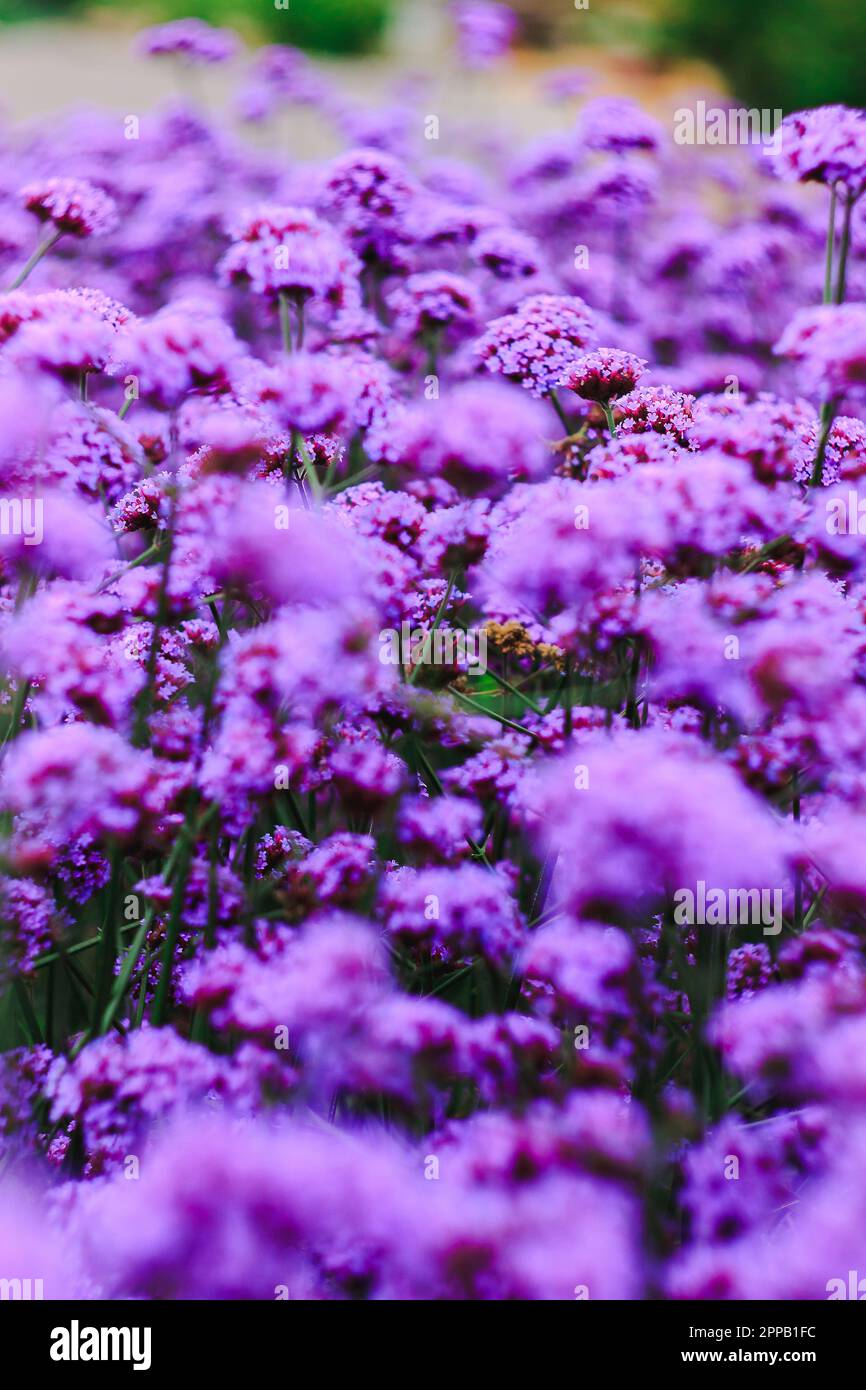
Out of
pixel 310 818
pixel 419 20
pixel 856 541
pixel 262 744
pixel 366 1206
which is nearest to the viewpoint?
pixel 366 1206

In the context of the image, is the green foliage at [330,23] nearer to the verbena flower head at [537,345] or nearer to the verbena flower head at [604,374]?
the verbena flower head at [537,345]

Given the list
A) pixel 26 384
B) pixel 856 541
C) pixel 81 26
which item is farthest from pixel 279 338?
pixel 81 26

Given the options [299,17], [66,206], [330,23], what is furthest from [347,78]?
[66,206]

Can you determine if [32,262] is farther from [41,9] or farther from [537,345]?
[41,9]

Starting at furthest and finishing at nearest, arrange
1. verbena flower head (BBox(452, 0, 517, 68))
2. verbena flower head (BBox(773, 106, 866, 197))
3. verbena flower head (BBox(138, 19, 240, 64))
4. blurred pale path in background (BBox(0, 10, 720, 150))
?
1. blurred pale path in background (BBox(0, 10, 720, 150))
2. verbena flower head (BBox(452, 0, 517, 68))
3. verbena flower head (BBox(138, 19, 240, 64))
4. verbena flower head (BBox(773, 106, 866, 197))

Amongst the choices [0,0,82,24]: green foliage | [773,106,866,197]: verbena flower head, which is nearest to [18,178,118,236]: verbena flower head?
[773,106,866,197]: verbena flower head

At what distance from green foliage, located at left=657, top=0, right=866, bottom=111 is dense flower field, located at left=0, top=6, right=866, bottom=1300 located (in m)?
5.32

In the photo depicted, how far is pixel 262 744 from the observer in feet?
4.22

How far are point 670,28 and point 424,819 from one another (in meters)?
7.81

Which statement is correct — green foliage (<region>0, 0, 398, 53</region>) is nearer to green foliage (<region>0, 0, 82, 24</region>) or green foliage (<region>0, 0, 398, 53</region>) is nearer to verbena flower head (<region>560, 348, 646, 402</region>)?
green foliage (<region>0, 0, 82, 24</region>)

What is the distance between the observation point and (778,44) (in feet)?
23.2

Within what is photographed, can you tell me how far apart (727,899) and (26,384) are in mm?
1087

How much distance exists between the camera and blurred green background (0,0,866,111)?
20.7ft
